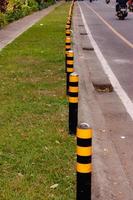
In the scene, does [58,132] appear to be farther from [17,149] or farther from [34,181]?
[34,181]

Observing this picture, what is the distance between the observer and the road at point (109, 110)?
6.09 m

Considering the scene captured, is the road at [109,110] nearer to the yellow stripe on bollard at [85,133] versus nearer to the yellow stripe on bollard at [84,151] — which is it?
the yellow stripe on bollard at [84,151]

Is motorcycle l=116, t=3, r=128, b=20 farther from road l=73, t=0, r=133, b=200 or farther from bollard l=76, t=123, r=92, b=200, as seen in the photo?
bollard l=76, t=123, r=92, b=200

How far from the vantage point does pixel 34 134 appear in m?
7.54

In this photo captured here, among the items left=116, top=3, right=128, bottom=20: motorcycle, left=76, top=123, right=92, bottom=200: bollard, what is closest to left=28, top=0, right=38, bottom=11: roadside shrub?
left=116, top=3, right=128, bottom=20: motorcycle

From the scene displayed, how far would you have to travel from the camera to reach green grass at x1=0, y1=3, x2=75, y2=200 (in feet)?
18.7

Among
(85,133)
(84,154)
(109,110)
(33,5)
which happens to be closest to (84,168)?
(84,154)

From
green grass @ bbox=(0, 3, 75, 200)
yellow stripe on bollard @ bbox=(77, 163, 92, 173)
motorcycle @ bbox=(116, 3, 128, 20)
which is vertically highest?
yellow stripe on bollard @ bbox=(77, 163, 92, 173)

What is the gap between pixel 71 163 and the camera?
6.37m

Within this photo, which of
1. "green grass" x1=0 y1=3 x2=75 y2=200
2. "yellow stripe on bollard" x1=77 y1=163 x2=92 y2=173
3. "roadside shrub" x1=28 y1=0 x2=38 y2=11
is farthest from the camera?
"roadside shrub" x1=28 y1=0 x2=38 y2=11

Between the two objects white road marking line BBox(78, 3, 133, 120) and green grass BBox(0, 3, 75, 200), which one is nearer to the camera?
green grass BBox(0, 3, 75, 200)

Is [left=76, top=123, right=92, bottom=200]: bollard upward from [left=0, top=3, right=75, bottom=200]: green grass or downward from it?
upward

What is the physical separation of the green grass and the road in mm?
386

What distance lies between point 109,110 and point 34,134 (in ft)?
7.86
